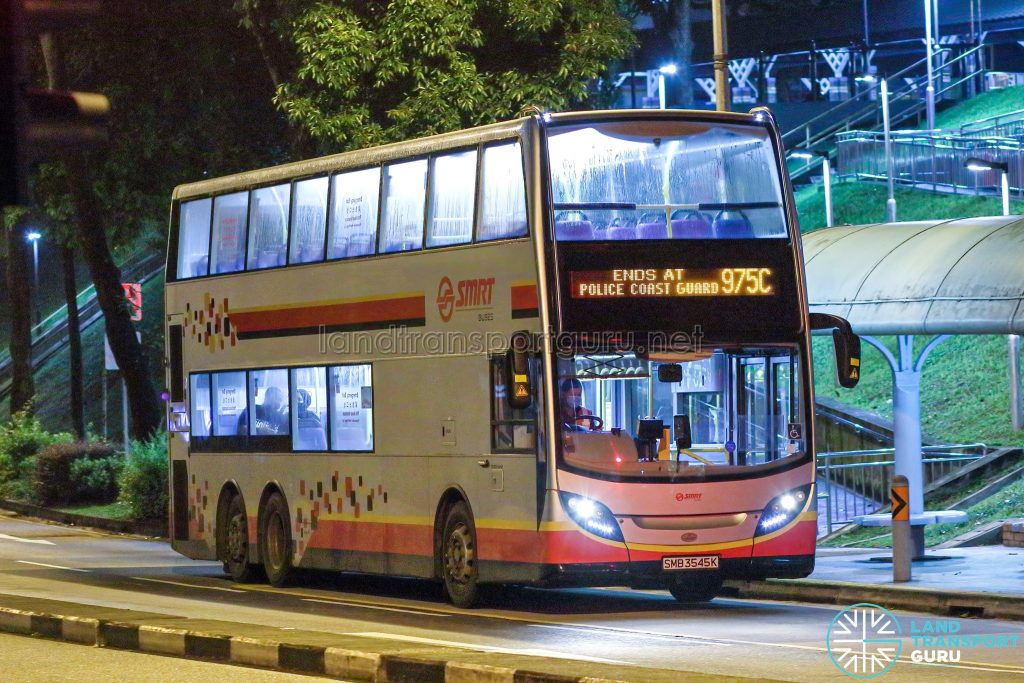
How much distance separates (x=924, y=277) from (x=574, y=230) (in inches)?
204

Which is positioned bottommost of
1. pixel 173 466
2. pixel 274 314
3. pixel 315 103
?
pixel 173 466

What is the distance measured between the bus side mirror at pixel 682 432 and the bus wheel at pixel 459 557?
2.17 meters

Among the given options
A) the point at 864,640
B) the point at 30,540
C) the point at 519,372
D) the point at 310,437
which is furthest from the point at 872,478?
the point at 864,640

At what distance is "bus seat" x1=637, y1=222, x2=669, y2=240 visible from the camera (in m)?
16.0

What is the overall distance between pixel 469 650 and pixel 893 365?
930cm

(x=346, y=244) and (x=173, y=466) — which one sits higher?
(x=346, y=244)

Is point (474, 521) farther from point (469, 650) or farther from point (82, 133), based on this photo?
point (82, 133)

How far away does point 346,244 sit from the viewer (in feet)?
61.9

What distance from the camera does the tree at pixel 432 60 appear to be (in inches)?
992

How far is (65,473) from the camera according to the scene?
35531mm

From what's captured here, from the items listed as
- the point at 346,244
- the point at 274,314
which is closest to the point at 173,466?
the point at 274,314

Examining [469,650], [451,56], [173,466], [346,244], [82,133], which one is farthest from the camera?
[451,56]

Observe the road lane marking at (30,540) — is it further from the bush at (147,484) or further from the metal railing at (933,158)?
the metal railing at (933,158)

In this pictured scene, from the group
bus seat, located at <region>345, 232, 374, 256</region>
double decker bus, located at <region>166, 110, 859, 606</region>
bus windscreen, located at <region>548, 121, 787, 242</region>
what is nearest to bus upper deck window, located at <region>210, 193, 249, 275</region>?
bus seat, located at <region>345, 232, 374, 256</region>
